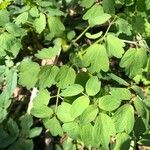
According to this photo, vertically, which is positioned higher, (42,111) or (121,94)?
(121,94)

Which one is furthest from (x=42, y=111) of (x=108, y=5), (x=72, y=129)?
(x=108, y=5)

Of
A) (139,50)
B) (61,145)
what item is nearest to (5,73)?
(61,145)

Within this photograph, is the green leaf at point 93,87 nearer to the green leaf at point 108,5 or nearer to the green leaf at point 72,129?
the green leaf at point 72,129

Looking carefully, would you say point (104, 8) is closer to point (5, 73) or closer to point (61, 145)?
point (5, 73)

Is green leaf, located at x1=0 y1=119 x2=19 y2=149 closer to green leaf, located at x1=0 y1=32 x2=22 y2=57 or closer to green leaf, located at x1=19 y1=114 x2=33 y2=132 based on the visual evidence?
green leaf, located at x1=19 y1=114 x2=33 y2=132

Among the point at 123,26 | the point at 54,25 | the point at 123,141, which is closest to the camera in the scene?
the point at 123,141

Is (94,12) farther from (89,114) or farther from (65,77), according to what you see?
(89,114)
